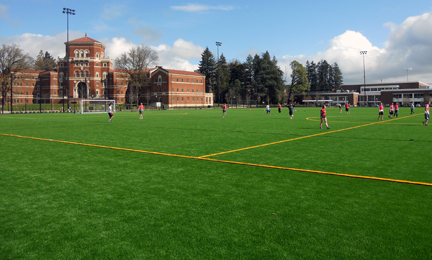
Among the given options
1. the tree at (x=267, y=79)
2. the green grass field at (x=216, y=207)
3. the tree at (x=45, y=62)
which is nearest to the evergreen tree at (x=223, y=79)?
the tree at (x=267, y=79)

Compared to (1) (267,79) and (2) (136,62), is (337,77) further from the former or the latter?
(2) (136,62)

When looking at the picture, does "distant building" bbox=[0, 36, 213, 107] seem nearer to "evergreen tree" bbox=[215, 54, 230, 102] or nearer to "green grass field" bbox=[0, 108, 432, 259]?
"evergreen tree" bbox=[215, 54, 230, 102]

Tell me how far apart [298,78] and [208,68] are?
123 feet

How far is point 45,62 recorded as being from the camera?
17025 centimetres

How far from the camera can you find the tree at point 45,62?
163387 mm

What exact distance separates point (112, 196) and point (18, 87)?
125302mm

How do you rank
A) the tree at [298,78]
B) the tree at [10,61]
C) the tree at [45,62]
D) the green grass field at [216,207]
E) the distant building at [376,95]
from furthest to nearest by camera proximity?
the tree at [45,62] → the tree at [298,78] → the distant building at [376,95] → the tree at [10,61] → the green grass field at [216,207]

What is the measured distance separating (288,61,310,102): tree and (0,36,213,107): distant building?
130 feet

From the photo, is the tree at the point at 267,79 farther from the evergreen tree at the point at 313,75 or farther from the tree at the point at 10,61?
the tree at the point at 10,61

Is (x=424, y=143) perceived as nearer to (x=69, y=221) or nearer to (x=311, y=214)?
(x=311, y=214)

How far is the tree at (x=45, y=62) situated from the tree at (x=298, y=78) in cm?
12540

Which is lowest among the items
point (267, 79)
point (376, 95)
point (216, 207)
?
point (216, 207)

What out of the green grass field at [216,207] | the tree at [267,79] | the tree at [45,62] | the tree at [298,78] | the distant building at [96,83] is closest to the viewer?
the green grass field at [216,207]

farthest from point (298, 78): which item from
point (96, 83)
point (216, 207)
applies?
point (216, 207)
